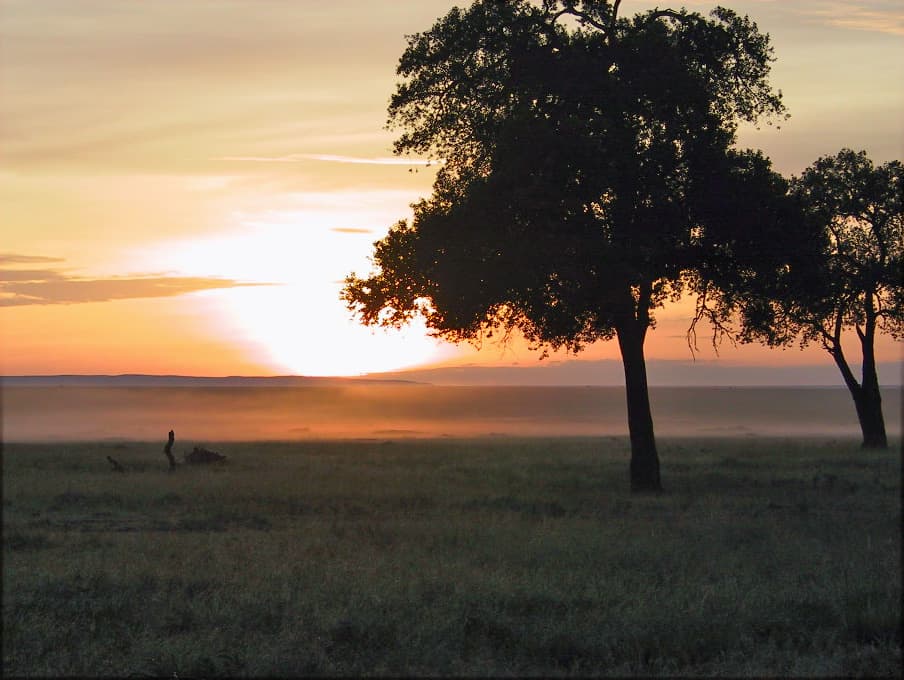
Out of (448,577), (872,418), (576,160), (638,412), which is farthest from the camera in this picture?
(872,418)

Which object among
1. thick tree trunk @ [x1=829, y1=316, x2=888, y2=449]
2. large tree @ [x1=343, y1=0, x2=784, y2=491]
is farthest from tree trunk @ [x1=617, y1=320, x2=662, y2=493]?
thick tree trunk @ [x1=829, y1=316, x2=888, y2=449]

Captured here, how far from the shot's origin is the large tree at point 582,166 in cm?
2469

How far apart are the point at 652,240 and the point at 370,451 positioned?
25.5m

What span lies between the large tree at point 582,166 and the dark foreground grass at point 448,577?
5.50 metres

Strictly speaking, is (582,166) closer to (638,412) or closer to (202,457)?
(638,412)

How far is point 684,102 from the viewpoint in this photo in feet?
86.8

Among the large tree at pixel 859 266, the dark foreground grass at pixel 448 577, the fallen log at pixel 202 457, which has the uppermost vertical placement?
the large tree at pixel 859 266

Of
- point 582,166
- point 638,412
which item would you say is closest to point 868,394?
point 638,412

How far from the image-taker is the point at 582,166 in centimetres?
2478

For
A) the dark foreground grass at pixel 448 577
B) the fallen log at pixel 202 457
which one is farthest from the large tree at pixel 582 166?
the fallen log at pixel 202 457

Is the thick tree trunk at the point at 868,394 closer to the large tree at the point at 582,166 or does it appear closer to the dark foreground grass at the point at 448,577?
the dark foreground grass at the point at 448,577

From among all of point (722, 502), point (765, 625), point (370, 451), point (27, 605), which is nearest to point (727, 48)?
point (722, 502)

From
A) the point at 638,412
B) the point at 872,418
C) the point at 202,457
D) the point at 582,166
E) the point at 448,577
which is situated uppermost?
the point at 582,166

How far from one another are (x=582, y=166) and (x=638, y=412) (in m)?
8.08
